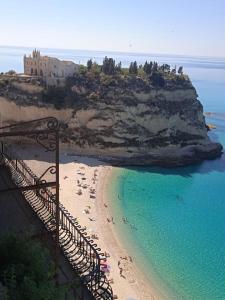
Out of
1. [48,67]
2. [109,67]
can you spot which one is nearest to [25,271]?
[48,67]

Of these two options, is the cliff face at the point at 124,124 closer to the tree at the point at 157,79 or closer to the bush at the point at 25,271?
the tree at the point at 157,79

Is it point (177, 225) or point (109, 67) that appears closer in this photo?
point (177, 225)

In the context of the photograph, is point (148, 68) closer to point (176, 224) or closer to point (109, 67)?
point (109, 67)

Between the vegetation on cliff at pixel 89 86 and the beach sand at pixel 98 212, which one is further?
the vegetation on cliff at pixel 89 86

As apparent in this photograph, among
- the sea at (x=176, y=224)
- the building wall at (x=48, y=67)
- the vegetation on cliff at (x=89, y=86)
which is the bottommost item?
the sea at (x=176, y=224)

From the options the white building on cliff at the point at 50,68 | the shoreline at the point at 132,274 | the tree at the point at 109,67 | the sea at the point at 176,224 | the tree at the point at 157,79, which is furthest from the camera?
the tree at the point at 109,67

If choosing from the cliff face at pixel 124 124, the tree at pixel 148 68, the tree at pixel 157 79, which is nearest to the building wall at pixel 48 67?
the cliff face at pixel 124 124

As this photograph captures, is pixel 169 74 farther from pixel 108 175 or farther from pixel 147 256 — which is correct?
pixel 147 256
